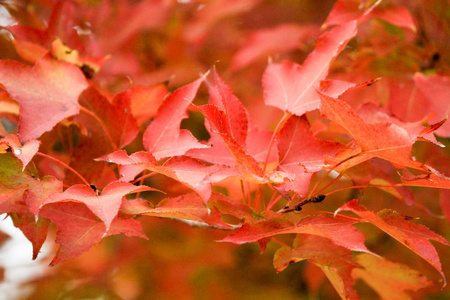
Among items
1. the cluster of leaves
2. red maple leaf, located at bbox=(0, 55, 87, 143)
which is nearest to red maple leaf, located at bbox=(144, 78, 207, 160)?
the cluster of leaves

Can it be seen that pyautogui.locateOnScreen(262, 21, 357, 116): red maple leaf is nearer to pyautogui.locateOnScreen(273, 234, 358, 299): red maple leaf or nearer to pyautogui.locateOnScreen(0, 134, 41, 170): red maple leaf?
pyautogui.locateOnScreen(273, 234, 358, 299): red maple leaf

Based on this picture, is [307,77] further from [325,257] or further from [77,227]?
[77,227]

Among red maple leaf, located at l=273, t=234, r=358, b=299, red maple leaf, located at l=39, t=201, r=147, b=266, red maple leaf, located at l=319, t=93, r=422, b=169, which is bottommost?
red maple leaf, located at l=273, t=234, r=358, b=299

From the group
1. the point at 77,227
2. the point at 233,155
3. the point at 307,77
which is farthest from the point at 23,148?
the point at 307,77

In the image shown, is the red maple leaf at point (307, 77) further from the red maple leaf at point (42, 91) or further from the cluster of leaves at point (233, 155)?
the red maple leaf at point (42, 91)

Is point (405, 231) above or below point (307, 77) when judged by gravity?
below

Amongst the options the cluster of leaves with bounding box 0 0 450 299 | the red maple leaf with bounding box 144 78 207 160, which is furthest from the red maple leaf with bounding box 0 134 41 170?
the red maple leaf with bounding box 144 78 207 160

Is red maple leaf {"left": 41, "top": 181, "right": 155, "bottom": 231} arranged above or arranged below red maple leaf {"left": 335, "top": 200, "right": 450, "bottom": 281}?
above

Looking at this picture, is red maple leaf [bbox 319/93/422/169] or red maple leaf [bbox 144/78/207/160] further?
red maple leaf [bbox 144/78/207/160]

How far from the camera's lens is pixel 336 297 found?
1.15m

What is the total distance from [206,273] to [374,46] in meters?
0.73

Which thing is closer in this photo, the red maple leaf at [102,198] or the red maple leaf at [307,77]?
the red maple leaf at [102,198]

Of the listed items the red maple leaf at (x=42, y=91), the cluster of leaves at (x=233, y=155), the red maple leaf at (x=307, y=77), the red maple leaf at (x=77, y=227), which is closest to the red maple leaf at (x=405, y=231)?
the cluster of leaves at (x=233, y=155)

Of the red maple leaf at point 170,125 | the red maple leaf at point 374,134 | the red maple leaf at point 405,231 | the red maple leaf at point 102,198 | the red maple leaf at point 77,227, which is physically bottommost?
the red maple leaf at point 77,227
